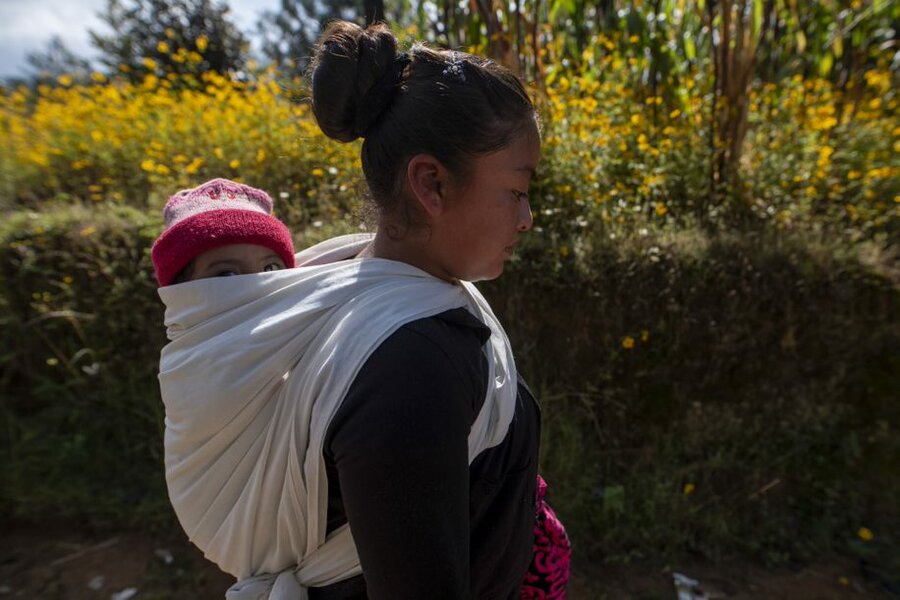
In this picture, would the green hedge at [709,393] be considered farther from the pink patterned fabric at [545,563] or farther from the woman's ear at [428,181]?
the woman's ear at [428,181]

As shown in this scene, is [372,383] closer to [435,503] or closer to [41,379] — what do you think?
[435,503]

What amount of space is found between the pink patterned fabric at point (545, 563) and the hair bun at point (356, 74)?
88 cm

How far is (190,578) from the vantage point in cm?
280

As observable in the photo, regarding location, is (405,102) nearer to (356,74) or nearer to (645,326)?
(356,74)

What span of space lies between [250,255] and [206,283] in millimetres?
220

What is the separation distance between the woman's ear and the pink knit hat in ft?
1.22

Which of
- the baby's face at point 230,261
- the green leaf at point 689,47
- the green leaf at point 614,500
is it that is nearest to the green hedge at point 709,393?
the green leaf at point 614,500

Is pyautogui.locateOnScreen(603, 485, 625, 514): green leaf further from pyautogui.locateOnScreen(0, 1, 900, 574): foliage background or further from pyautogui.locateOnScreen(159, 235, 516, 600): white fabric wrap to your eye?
pyautogui.locateOnScreen(159, 235, 516, 600): white fabric wrap

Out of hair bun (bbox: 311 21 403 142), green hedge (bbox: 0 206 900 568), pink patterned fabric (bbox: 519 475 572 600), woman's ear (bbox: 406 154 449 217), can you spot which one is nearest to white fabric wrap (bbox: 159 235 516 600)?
woman's ear (bbox: 406 154 449 217)

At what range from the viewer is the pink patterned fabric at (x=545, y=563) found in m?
1.39

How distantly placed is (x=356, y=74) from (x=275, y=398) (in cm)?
55

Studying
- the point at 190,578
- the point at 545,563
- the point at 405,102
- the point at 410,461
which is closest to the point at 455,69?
the point at 405,102

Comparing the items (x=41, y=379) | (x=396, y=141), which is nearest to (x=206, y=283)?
(x=396, y=141)

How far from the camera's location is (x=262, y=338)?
944 millimetres
